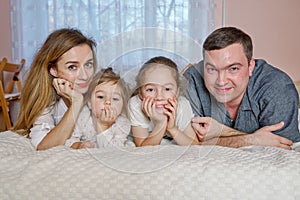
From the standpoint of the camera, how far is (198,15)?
9.73ft

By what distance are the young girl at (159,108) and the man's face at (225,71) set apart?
0.11m

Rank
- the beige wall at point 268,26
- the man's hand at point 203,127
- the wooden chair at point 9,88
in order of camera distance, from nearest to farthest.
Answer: the man's hand at point 203,127 < the wooden chair at point 9,88 < the beige wall at point 268,26

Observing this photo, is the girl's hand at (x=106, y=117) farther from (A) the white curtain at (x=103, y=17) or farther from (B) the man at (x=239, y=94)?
(A) the white curtain at (x=103, y=17)

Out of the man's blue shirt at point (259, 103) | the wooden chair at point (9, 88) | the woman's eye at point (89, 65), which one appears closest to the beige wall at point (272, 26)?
the wooden chair at point (9, 88)

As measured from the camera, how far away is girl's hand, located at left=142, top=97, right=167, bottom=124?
40.6 inches

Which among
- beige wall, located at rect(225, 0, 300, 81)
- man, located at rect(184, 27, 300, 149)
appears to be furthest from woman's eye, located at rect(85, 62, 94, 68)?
beige wall, located at rect(225, 0, 300, 81)

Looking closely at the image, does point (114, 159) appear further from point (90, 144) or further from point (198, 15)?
point (198, 15)

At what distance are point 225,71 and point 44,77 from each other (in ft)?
1.92

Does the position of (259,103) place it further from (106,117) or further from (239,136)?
→ (106,117)

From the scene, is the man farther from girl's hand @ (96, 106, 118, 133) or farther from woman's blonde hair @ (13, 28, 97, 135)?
woman's blonde hair @ (13, 28, 97, 135)

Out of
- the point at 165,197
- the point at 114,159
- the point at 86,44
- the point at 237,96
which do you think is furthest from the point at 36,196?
the point at 237,96

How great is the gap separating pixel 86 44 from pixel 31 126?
33 cm

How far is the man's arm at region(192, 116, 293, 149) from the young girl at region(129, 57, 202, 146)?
3 centimetres

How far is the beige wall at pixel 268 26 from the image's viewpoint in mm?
3025
